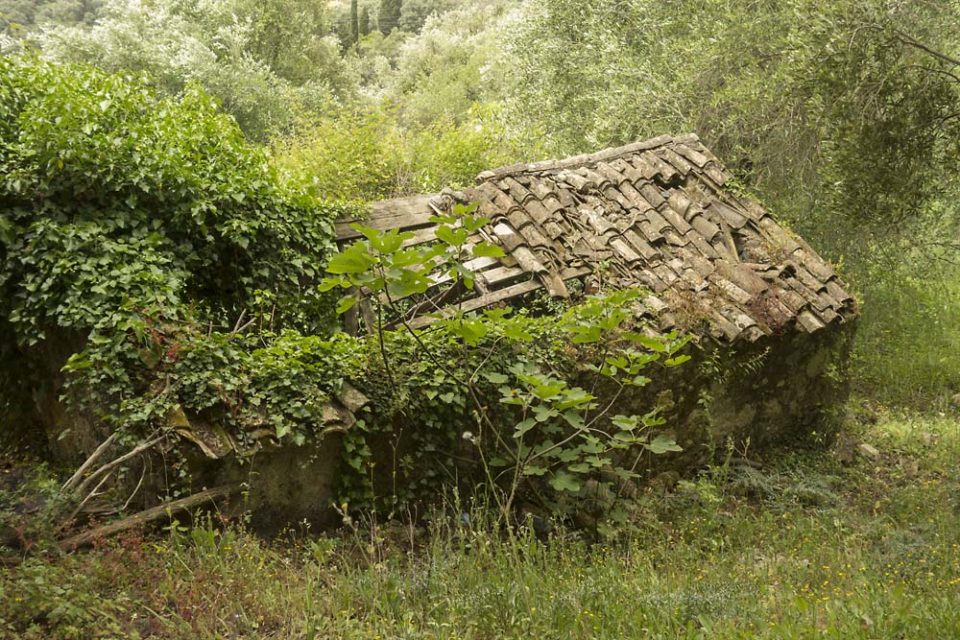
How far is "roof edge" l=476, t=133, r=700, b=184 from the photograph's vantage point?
10250 mm

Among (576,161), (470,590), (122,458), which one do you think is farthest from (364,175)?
(470,590)

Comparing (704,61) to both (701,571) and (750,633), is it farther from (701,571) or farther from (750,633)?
(750,633)

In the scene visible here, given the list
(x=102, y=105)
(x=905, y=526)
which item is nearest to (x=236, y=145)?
(x=102, y=105)

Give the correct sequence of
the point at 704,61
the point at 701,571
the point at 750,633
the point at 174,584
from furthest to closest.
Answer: the point at 704,61
the point at 701,571
the point at 174,584
the point at 750,633

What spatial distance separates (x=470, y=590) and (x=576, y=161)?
23.2ft

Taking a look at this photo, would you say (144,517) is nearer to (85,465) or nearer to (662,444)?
(85,465)

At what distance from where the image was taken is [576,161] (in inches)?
430

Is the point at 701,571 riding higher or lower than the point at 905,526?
higher

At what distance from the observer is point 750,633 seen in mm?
4258

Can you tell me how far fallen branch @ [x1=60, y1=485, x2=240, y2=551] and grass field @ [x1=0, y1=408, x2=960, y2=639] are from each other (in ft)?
0.66

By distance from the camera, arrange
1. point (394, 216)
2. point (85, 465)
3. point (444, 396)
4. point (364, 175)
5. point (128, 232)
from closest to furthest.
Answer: point (85, 465) → point (444, 396) → point (128, 232) → point (394, 216) → point (364, 175)

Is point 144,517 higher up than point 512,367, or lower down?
lower down

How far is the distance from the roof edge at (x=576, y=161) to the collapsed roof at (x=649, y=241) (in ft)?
0.07

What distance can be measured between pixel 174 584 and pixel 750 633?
3.32m
